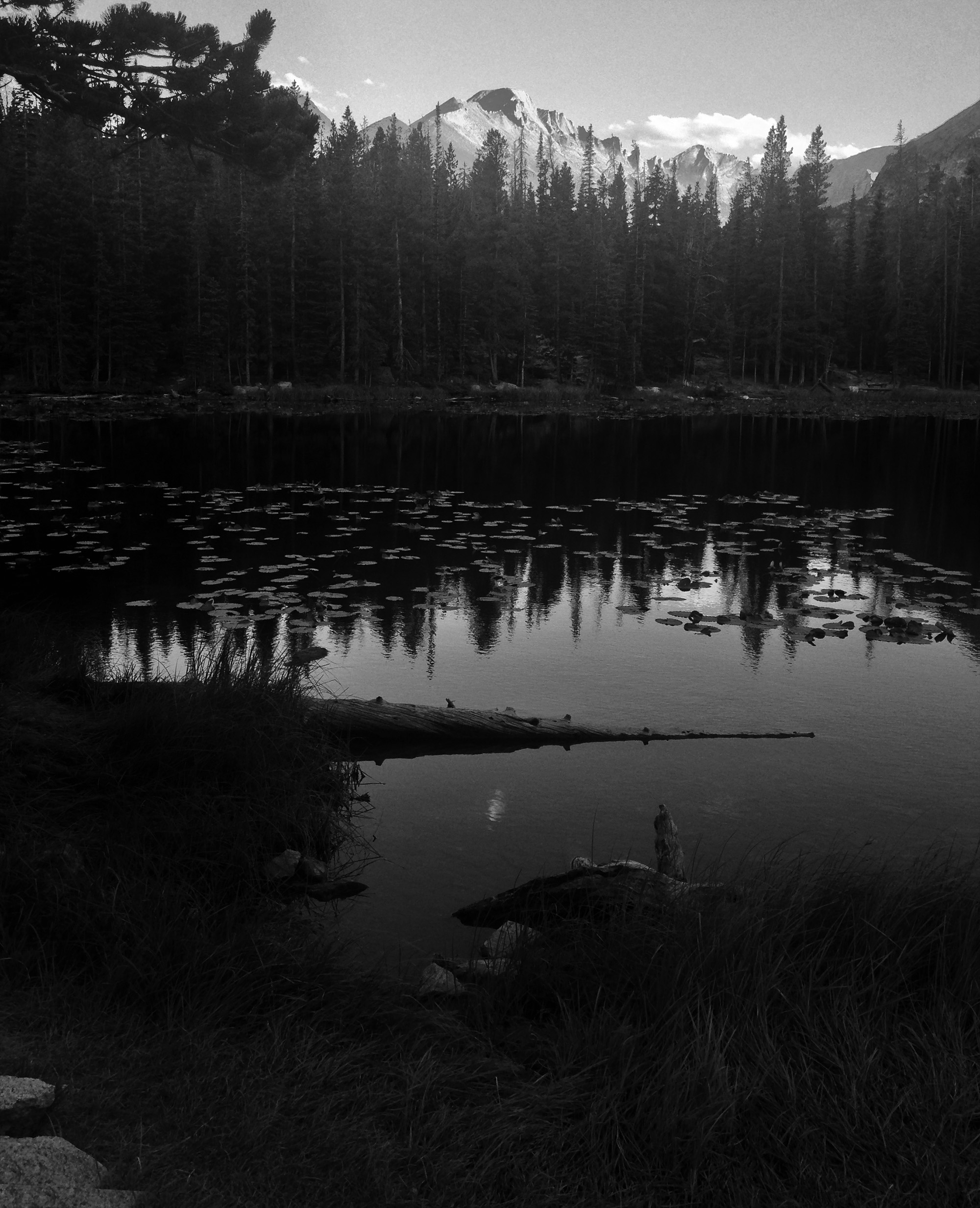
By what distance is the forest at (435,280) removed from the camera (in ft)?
192

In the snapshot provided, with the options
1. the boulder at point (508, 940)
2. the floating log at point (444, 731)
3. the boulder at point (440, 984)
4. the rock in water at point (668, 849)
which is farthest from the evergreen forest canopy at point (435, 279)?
the boulder at point (440, 984)

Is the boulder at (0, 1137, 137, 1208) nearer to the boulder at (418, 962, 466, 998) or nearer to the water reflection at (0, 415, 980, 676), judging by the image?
the boulder at (418, 962, 466, 998)

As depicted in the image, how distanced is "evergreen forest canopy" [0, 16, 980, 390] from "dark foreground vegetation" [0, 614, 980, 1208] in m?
46.4

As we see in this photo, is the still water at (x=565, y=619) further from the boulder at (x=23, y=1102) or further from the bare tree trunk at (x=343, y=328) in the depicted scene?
→ the bare tree trunk at (x=343, y=328)

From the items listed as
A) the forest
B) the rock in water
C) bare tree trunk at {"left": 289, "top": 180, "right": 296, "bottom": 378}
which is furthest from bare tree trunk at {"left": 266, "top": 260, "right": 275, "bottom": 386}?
the rock in water

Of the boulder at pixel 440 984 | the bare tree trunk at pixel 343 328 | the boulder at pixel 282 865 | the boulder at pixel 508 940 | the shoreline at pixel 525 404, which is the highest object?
the bare tree trunk at pixel 343 328

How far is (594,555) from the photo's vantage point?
1673 centimetres

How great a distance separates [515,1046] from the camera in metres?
4.00

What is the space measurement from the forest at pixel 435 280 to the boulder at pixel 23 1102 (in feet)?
184

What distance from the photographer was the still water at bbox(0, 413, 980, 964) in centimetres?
705

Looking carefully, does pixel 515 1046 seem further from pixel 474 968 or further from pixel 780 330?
pixel 780 330

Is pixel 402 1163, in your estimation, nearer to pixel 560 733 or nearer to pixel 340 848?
pixel 340 848

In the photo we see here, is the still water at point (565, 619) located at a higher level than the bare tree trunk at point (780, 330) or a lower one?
lower

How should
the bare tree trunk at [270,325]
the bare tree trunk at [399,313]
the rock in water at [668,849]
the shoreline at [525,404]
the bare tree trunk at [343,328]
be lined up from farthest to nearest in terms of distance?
the bare tree trunk at [399,313], the bare tree trunk at [270,325], the bare tree trunk at [343,328], the shoreline at [525,404], the rock in water at [668,849]
